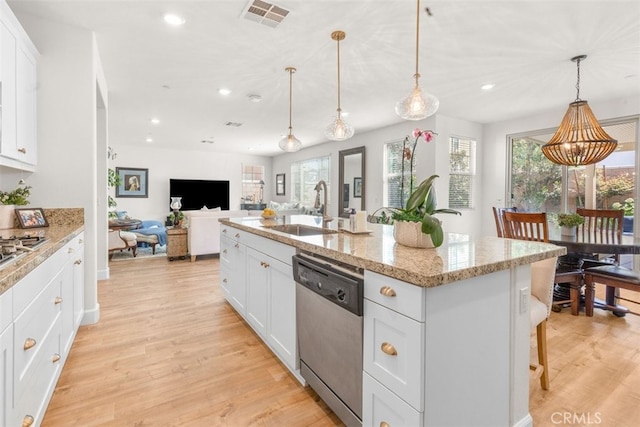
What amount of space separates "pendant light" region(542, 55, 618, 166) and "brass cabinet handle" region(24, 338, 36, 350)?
423 centimetres

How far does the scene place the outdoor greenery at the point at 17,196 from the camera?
237cm

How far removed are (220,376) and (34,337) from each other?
1.02 m

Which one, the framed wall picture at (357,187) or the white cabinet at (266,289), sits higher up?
A: the framed wall picture at (357,187)

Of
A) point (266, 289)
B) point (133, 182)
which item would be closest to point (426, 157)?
point (266, 289)

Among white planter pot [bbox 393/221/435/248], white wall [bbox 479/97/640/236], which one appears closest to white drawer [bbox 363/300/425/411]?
white planter pot [bbox 393/221/435/248]

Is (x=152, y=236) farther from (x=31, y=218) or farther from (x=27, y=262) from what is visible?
(x=27, y=262)

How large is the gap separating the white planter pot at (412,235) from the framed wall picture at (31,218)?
2.66m

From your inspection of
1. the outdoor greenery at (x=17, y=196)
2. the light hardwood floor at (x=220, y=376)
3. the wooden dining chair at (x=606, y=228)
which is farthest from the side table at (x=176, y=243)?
the wooden dining chair at (x=606, y=228)

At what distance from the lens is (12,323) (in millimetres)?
1116

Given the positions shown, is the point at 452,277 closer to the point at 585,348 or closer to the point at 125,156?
the point at 585,348

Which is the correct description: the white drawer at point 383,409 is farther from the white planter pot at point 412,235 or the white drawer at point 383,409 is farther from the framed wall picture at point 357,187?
the framed wall picture at point 357,187

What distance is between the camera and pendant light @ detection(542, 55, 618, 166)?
3115mm

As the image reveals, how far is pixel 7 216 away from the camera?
7.64ft

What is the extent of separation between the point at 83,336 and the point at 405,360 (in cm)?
267
